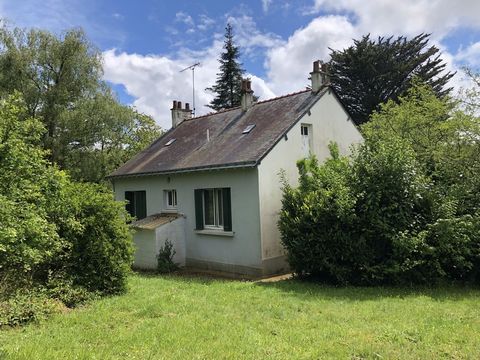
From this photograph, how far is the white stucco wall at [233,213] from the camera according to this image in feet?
41.6

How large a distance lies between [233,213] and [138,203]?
5.96 m

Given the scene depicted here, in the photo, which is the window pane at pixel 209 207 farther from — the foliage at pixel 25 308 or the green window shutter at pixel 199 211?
the foliage at pixel 25 308

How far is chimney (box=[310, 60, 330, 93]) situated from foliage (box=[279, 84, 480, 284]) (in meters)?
3.96

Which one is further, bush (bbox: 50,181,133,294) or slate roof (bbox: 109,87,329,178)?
slate roof (bbox: 109,87,329,178)

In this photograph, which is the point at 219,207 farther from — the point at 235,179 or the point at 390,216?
the point at 390,216

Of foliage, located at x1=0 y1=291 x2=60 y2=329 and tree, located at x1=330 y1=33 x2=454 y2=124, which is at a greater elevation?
tree, located at x1=330 y1=33 x2=454 y2=124

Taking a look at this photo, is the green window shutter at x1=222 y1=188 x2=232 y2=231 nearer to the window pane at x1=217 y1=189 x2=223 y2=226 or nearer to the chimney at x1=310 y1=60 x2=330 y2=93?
the window pane at x1=217 y1=189 x2=223 y2=226

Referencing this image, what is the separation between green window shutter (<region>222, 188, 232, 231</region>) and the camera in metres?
13.4

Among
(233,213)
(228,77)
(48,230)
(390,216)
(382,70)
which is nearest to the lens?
(48,230)

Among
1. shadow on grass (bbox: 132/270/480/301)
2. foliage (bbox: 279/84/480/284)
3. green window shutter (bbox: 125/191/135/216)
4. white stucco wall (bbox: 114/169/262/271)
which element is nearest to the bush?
A: shadow on grass (bbox: 132/270/480/301)

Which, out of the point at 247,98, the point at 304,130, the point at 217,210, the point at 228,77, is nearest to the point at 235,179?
the point at 217,210

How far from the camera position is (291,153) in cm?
1359

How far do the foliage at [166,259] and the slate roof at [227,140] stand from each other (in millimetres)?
A: 2777

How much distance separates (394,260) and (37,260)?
8.12 metres
